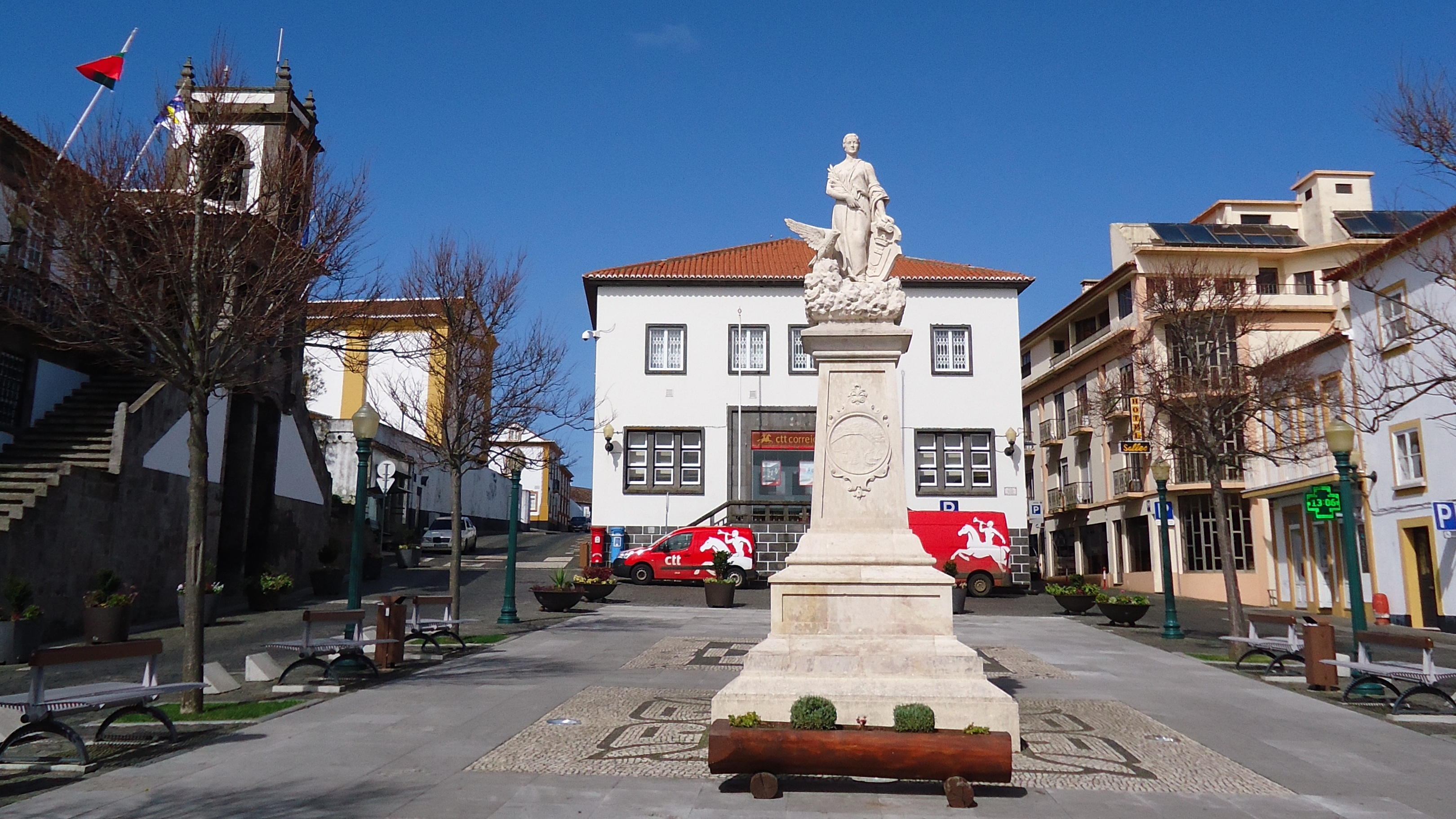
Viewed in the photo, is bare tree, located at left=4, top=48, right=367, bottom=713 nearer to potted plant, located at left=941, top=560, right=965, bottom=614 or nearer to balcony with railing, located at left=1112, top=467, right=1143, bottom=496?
potted plant, located at left=941, top=560, right=965, bottom=614

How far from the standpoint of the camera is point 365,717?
8.94m

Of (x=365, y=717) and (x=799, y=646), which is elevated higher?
(x=799, y=646)

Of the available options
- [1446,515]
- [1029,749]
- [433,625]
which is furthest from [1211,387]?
[433,625]

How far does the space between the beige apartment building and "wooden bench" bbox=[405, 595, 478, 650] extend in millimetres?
18898

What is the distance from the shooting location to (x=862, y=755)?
5902 mm

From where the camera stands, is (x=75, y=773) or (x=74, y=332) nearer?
(x=75, y=773)

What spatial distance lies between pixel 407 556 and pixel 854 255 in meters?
29.6

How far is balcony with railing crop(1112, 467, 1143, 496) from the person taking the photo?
3575cm

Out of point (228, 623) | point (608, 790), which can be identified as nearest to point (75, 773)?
point (608, 790)

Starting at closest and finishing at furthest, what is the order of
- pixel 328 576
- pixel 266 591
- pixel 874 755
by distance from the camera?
pixel 874 755 → pixel 266 591 → pixel 328 576

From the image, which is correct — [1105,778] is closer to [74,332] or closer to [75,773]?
[75,773]

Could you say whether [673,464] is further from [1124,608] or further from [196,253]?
[196,253]

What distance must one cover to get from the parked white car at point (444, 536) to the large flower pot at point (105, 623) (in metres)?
23.0

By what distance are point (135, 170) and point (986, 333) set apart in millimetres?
27764
